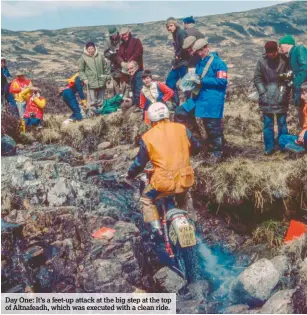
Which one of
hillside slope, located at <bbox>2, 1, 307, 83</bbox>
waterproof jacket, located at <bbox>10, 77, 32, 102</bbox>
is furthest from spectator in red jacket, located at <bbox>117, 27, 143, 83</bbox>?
hillside slope, located at <bbox>2, 1, 307, 83</bbox>

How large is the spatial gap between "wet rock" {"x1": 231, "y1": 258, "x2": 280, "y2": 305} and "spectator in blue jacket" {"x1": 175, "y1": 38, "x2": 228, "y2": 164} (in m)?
2.72

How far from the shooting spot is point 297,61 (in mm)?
6844

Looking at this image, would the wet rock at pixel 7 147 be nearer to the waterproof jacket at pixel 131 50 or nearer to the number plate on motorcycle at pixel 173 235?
the waterproof jacket at pixel 131 50

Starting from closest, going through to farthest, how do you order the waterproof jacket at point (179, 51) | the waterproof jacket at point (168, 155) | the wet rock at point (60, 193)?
the waterproof jacket at point (168, 155) → the wet rock at point (60, 193) → the waterproof jacket at point (179, 51)

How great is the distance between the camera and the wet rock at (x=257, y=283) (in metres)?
4.94

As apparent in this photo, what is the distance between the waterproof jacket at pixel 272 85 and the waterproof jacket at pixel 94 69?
5279 mm

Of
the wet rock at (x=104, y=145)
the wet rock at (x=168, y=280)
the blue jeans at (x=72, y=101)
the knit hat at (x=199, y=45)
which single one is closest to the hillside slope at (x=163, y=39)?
the blue jeans at (x=72, y=101)

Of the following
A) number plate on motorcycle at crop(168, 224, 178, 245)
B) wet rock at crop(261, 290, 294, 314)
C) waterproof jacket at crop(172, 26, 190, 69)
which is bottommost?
wet rock at crop(261, 290, 294, 314)

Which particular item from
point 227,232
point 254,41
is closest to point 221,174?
point 227,232

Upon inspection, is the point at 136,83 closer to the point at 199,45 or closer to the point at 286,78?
the point at 199,45

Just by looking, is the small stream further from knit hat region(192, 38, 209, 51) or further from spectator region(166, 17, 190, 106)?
spectator region(166, 17, 190, 106)

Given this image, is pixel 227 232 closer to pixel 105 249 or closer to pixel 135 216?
pixel 135 216

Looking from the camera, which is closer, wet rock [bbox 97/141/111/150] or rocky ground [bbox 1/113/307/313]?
rocky ground [bbox 1/113/307/313]

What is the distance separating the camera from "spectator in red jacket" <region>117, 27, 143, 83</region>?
34.8 feet
